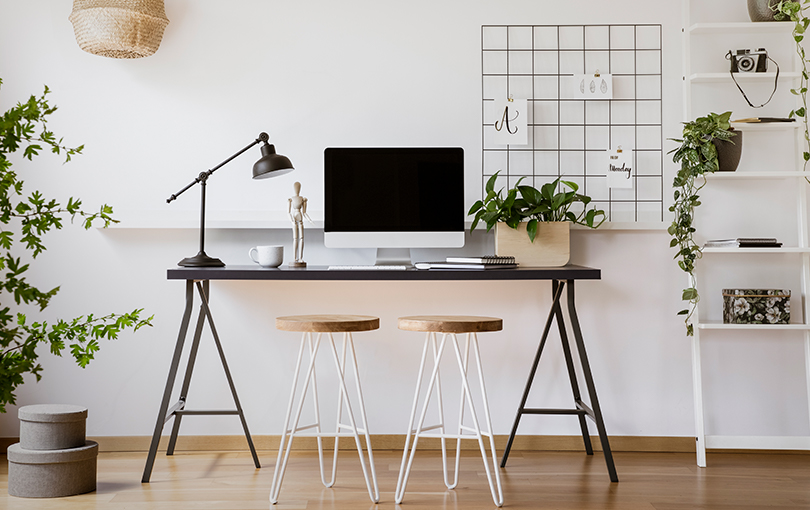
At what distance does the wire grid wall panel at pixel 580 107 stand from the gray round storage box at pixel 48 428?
1.95 metres

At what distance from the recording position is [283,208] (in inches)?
116

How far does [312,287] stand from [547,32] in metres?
1.59

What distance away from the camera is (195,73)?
2.94 m

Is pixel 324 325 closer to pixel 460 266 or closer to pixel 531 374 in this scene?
pixel 460 266

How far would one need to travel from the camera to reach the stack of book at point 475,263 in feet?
7.94

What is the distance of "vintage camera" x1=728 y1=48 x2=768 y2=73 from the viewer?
2.84 m

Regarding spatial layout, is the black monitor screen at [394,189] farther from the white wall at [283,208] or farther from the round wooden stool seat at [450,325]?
the round wooden stool seat at [450,325]

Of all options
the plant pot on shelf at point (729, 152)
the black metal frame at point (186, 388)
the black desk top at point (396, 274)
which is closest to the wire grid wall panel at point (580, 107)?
the plant pot on shelf at point (729, 152)

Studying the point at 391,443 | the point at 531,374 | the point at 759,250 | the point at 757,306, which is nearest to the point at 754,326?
the point at 757,306

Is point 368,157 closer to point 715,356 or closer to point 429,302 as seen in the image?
point 429,302

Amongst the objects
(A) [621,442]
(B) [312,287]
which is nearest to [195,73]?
(B) [312,287]

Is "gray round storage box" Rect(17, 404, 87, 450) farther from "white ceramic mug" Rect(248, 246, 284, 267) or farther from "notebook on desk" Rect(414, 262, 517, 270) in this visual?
→ "notebook on desk" Rect(414, 262, 517, 270)

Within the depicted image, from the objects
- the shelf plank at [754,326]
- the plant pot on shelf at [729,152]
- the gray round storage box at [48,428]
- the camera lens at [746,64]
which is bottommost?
the gray round storage box at [48,428]

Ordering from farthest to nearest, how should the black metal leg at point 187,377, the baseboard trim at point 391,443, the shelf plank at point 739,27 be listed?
the baseboard trim at point 391,443, the shelf plank at point 739,27, the black metal leg at point 187,377
